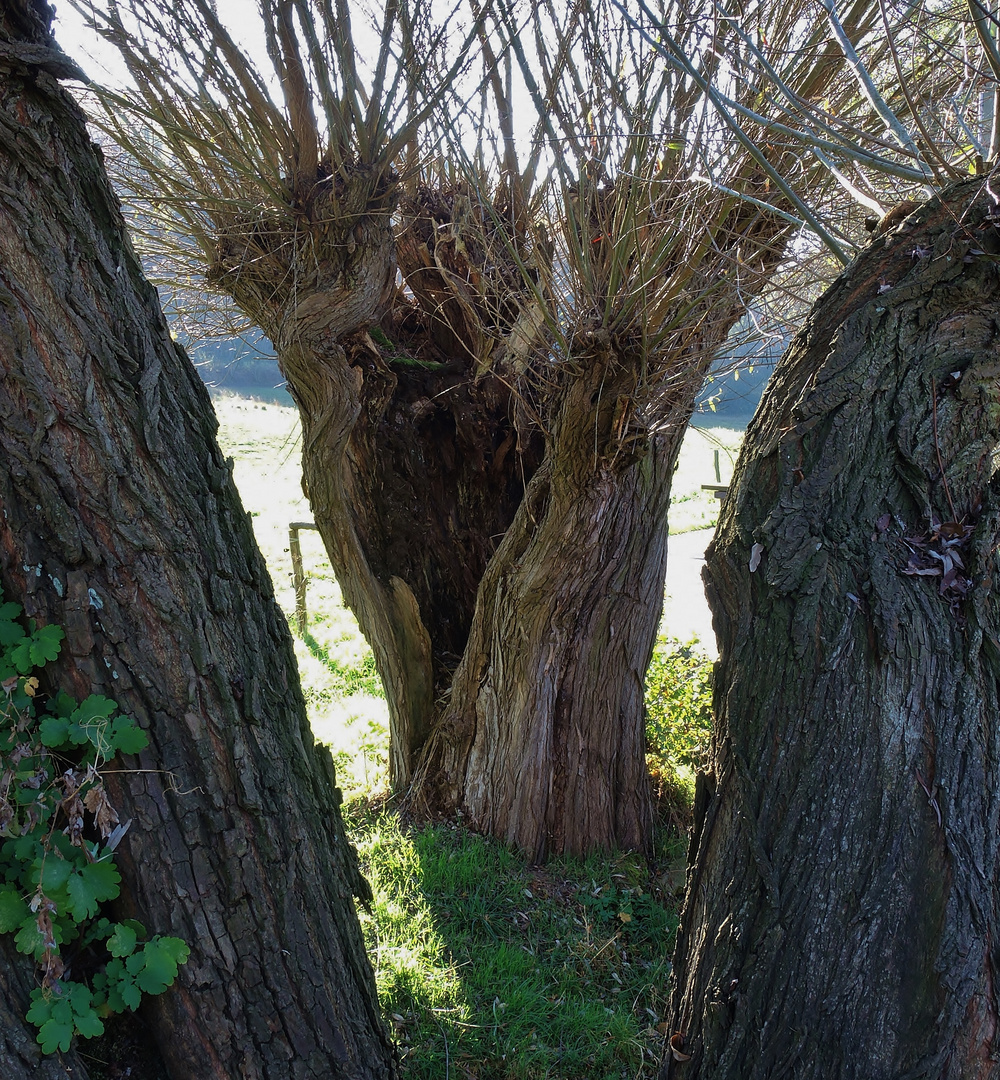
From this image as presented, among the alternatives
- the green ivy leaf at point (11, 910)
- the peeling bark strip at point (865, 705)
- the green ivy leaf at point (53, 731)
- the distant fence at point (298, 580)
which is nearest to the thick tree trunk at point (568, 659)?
the peeling bark strip at point (865, 705)

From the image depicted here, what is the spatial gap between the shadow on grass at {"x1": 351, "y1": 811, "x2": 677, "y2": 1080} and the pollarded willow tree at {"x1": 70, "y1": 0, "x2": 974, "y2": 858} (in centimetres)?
29

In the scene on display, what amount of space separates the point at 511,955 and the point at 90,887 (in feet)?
7.83

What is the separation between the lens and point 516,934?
389cm

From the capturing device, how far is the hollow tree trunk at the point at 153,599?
1.80 m

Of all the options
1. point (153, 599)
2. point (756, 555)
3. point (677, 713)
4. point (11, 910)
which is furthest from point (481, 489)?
point (11, 910)

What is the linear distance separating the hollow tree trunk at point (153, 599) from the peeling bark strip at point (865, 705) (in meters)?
1.10

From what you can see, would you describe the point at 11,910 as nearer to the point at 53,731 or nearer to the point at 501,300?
the point at 53,731

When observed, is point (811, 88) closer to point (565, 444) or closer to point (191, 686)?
point (565, 444)

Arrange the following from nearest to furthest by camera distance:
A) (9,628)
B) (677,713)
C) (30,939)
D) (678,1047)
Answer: (30,939) → (9,628) → (678,1047) → (677,713)

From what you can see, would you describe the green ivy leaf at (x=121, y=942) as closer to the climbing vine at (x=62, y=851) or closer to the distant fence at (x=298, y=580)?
the climbing vine at (x=62, y=851)

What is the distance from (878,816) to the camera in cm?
179

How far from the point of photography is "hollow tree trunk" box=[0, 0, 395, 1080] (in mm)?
1797

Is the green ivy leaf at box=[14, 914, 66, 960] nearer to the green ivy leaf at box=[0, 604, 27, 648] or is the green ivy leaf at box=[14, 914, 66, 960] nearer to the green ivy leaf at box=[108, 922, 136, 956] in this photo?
the green ivy leaf at box=[108, 922, 136, 956]

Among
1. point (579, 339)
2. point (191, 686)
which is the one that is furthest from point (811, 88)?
point (191, 686)
